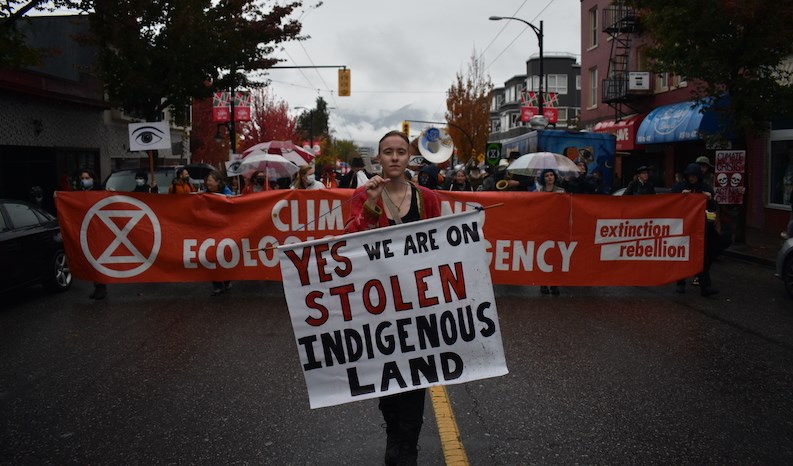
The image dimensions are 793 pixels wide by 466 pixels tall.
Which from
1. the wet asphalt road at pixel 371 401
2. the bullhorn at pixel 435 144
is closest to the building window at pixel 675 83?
the bullhorn at pixel 435 144

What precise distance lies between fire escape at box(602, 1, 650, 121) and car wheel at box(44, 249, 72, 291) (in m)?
23.1

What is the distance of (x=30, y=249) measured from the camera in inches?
377

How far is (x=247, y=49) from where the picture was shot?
2200 centimetres

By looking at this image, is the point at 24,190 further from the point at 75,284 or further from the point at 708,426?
the point at 708,426

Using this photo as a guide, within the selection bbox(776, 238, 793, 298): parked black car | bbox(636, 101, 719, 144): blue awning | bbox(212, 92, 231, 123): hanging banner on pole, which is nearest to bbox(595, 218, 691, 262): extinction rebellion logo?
bbox(776, 238, 793, 298): parked black car

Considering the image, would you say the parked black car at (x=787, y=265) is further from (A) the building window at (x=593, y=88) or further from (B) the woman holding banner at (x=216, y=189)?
(A) the building window at (x=593, y=88)

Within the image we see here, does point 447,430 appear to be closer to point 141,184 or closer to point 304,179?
point 304,179

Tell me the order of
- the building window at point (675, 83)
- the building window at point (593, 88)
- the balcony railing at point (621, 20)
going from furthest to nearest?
the building window at point (593, 88), the balcony railing at point (621, 20), the building window at point (675, 83)

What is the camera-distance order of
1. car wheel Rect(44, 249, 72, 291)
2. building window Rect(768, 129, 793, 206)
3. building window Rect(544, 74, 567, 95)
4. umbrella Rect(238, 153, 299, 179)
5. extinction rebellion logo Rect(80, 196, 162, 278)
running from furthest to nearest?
building window Rect(544, 74, 567, 95)
building window Rect(768, 129, 793, 206)
umbrella Rect(238, 153, 299, 179)
car wheel Rect(44, 249, 72, 291)
extinction rebellion logo Rect(80, 196, 162, 278)

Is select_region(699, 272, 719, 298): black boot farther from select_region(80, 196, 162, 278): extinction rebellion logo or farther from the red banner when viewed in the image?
select_region(80, 196, 162, 278): extinction rebellion logo

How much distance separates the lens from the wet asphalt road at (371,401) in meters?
4.32

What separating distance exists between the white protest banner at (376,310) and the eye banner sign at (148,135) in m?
10.7

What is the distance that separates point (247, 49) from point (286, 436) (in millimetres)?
19185

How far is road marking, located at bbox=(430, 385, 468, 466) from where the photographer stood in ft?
13.6
